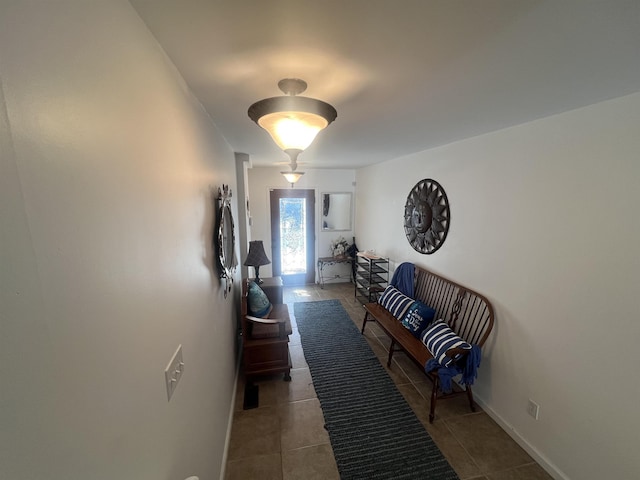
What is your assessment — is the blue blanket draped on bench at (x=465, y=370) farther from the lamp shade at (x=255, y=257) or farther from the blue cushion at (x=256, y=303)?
the lamp shade at (x=255, y=257)

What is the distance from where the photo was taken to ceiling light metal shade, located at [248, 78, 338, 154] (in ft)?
3.03

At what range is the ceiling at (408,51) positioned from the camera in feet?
2.48

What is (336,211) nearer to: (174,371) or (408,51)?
(408,51)

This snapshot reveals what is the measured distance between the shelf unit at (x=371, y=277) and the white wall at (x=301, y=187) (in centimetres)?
86

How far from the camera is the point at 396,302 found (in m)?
3.10

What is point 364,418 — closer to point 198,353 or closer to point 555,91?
point 198,353

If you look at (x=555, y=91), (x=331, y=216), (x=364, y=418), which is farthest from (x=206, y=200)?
(x=331, y=216)

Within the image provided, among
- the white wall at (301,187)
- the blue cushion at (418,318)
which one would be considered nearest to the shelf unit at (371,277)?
the white wall at (301,187)

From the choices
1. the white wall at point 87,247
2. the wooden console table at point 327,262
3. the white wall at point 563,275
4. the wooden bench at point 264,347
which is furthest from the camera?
the wooden console table at point 327,262

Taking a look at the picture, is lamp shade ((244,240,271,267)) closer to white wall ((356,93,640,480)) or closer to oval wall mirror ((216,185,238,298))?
oval wall mirror ((216,185,238,298))

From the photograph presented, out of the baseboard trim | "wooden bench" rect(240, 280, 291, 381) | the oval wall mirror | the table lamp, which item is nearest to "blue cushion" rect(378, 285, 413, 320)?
the baseboard trim

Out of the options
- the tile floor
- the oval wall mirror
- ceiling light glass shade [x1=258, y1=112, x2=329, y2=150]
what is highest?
ceiling light glass shade [x1=258, y1=112, x2=329, y2=150]

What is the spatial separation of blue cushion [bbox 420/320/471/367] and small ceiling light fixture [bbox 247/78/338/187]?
2.01 meters

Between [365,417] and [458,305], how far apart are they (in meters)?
1.33
